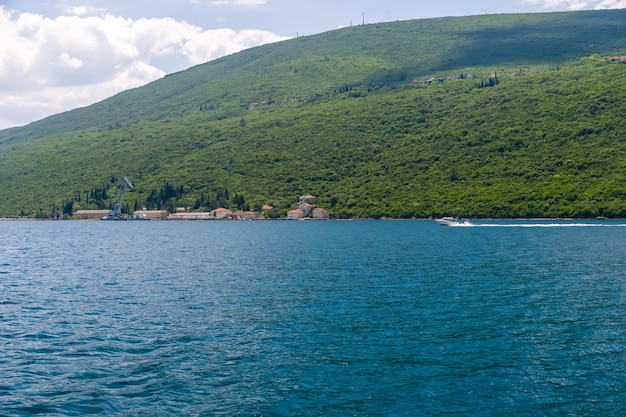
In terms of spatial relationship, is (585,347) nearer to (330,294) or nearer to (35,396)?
(330,294)

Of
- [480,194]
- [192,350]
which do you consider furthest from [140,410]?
[480,194]

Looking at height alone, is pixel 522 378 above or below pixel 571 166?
below

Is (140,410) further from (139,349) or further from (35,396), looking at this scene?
(139,349)

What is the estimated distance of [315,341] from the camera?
1187 inches

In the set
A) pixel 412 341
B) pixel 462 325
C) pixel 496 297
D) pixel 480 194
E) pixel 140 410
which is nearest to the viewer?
pixel 140 410

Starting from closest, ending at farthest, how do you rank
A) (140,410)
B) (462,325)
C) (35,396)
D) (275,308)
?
1. (140,410)
2. (35,396)
3. (462,325)
4. (275,308)

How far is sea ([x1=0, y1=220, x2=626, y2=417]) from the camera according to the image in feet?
71.8

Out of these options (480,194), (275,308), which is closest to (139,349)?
(275,308)

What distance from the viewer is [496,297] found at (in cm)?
4228

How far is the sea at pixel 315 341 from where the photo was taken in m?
21.9

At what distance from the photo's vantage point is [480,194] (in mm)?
188375

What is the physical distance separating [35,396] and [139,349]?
6.58 metres

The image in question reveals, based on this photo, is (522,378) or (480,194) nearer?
(522,378)

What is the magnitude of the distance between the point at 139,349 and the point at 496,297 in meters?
25.7
